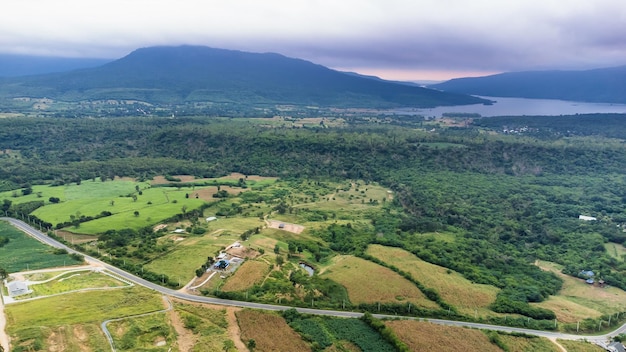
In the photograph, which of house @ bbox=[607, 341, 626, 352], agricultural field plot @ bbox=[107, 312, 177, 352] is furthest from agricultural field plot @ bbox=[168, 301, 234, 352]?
house @ bbox=[607, 341, 626, 352]

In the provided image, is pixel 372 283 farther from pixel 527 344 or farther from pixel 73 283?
pixel 73 283

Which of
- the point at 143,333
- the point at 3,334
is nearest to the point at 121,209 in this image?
the point at 3,334

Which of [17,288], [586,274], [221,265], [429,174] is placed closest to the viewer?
[17,288]

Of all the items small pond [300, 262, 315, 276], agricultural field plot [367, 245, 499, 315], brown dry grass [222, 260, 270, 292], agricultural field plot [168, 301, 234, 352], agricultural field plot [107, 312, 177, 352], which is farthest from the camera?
small pond [300, 262, 315, 276]

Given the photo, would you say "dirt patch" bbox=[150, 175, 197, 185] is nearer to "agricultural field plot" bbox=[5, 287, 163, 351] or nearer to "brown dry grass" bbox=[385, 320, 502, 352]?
"agricultural field plot" bbox=[5, 287, 163, 351]

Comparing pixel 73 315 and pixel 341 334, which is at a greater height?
pixel 73 315

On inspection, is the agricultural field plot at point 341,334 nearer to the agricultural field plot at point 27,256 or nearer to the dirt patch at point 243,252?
the dirt patch at point 243,252

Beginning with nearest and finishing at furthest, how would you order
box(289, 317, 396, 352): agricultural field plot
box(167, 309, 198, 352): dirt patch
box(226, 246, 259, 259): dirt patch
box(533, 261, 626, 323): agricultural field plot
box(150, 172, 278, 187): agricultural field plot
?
box(167, 309, 198, 352): dirt patch → box(289, 317, 396, 352): agricultural field plot → box(533, 261, 626, 323): agricultural field plot → box(226, 246, 259, 259): dirt patch → box(150, 172, 278, 187): agricultural field plot

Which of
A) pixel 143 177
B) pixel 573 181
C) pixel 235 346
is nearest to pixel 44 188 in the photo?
pixel 143 177
